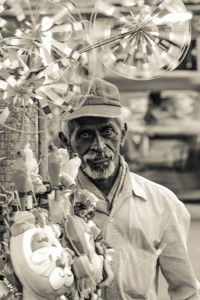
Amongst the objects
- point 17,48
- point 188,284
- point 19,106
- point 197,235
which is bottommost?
point 197,235

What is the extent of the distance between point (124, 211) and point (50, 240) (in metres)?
0.56

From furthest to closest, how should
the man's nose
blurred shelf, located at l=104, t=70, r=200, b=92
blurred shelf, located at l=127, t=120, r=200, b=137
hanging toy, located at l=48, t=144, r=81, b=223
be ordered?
1. blurred shelf, located at l=127, t=120, r=200, b=137
2. blurred shelf, located at l=104, t=70, r=200, b=92
3. the man's nose
4. hanging toy, located at l=48, t=144, r=81, b=223

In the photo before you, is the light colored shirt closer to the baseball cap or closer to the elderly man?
the elderly man

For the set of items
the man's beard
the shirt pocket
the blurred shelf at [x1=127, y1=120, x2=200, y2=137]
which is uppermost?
the man's beard

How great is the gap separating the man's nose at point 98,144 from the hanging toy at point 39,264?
1.63 ft

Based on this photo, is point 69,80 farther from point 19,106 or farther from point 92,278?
point 92,278

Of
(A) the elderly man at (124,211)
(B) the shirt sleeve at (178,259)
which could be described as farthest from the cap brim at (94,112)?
(B) the shirt sleeve at (178,259)

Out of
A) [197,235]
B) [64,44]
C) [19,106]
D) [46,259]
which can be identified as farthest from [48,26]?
[197,235]

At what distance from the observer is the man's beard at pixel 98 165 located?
2012 millimetres

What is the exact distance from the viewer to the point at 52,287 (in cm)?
152

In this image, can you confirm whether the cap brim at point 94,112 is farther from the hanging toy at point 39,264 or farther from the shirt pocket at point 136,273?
the hanging toy at point 39,264

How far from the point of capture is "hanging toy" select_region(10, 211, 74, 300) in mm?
1521

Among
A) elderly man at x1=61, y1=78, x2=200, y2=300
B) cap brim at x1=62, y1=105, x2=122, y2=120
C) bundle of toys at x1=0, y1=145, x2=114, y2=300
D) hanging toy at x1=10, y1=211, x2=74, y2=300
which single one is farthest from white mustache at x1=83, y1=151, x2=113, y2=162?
hanging toy at x1=10, y1=211, x2=74, y2=300

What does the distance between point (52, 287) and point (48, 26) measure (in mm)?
642
